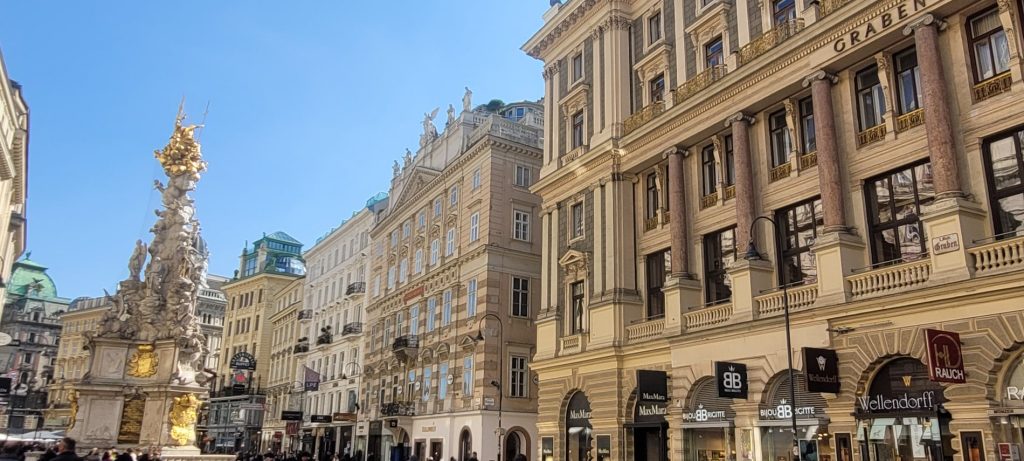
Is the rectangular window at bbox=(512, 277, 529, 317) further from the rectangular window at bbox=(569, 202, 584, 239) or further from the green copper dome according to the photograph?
the green copper dome

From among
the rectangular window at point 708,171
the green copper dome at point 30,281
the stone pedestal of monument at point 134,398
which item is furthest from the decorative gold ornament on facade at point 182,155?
the green copper dome at point 30,281

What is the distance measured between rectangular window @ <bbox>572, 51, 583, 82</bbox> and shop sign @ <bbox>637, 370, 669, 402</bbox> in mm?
15730

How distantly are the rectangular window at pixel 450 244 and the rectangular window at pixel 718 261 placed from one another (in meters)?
23.3

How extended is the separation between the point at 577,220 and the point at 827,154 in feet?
43.8

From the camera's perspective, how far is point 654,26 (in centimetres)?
3294

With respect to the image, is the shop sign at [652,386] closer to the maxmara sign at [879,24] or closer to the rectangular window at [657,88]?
the rectangular window at [657,88]

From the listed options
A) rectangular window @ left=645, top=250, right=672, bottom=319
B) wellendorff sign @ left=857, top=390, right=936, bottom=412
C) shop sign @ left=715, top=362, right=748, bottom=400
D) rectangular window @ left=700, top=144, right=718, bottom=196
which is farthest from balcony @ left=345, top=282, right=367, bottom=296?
wellendorff sign @ left=857, top=390, right=936, bottom=412

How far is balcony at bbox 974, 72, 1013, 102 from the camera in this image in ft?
63.2

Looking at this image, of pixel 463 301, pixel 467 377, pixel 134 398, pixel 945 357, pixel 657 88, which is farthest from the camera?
pixel 463 301

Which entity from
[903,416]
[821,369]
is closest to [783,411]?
[821,369]

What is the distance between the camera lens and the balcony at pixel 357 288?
63.4 m

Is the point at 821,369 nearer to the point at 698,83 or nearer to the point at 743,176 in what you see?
the point at 743,176

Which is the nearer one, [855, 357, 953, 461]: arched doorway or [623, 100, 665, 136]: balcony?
[855, 357, 953, 461]: arched doorway

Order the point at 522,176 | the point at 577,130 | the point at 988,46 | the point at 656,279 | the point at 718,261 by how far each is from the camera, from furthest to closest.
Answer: the point at 522,176, the point at 577,130, the point at 656,279, the point at 718,261, the point at 988,46
